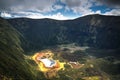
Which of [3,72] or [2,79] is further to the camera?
[3,72]

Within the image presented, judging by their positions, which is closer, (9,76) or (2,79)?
(2,79)
